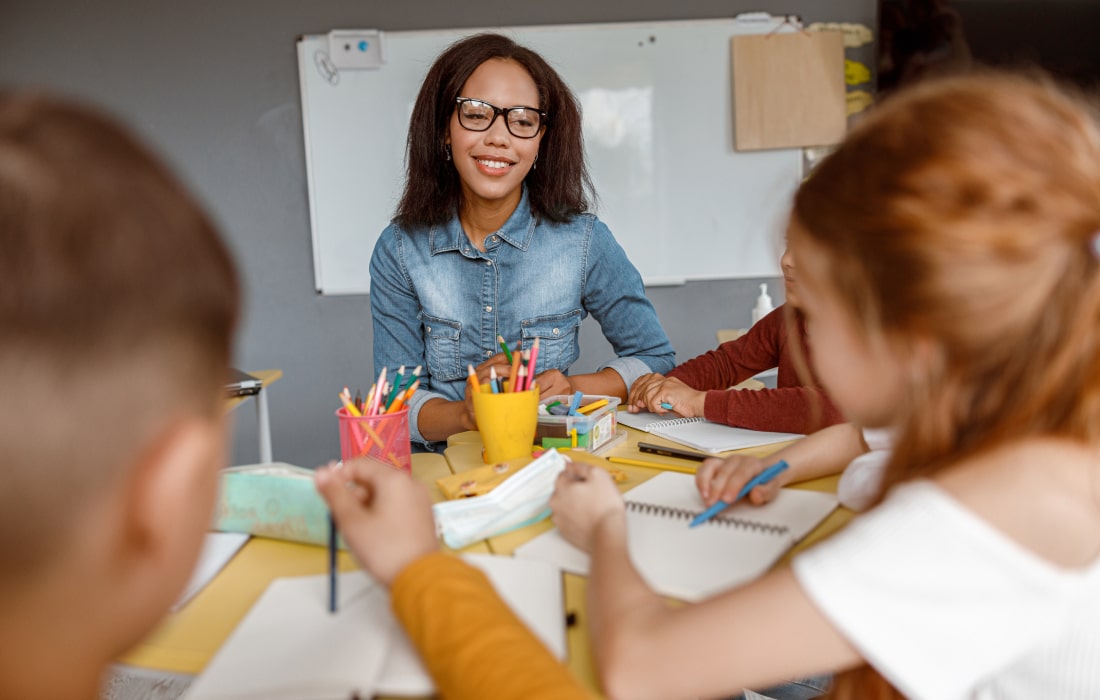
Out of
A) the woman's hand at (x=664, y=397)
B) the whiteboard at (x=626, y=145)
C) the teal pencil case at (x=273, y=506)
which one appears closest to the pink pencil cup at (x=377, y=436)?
the teal pencil case at (x=273, y=506)

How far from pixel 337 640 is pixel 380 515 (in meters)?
0.11

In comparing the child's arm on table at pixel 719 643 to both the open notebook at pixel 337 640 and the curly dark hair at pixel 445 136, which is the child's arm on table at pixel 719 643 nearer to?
the open notebook at pixel 337 640

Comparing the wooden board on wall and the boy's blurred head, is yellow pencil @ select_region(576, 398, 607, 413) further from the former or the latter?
the wooden board on wall

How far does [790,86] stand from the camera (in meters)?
2.97

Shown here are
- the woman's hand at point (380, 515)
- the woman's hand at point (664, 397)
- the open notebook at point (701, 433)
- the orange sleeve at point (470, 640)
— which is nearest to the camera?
the orange sleeve at point (470, 640)

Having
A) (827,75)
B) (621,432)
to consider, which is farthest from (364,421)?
(827,75)

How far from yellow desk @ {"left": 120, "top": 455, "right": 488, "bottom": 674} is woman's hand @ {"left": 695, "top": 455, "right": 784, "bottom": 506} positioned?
26 centimetres

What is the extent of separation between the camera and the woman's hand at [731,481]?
844 mm

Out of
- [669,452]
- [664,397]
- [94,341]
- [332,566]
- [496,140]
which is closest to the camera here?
[94,341]

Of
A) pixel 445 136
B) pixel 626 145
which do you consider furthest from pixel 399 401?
pixel 626 145

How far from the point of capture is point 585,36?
2.99m

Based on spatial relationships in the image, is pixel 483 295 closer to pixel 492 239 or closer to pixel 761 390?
pixel 492 239

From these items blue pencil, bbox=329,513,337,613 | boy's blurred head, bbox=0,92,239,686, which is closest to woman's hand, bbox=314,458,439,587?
blue pencil, bbox=329,513,337,613

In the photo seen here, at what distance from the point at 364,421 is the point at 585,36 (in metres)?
2.43
